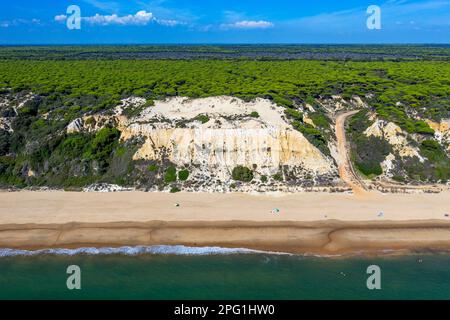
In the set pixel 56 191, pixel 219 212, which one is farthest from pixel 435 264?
pixel 56 191

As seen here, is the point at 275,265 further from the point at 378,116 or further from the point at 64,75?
the point at 64,75
